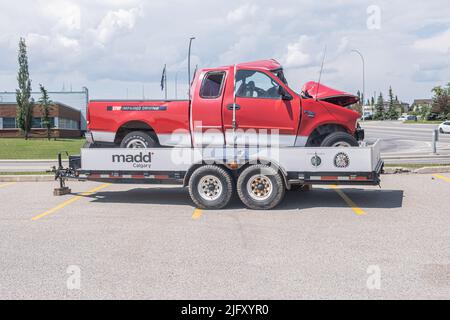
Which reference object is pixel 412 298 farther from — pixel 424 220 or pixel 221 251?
pixel 424 220

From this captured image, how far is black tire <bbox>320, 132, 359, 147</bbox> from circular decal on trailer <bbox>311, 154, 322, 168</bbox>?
1.24ft

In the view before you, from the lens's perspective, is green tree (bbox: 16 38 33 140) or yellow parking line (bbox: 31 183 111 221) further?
green tree (bbox: 16 38 33 140)

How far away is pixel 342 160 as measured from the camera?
329 inches

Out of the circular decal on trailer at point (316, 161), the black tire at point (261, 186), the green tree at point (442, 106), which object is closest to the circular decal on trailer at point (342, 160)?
the circular decal on trailer at point (316, 161)

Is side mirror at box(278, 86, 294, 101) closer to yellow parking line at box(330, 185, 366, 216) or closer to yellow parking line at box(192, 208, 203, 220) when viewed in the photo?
yellow parking line at box(330, 185, 366, 216)

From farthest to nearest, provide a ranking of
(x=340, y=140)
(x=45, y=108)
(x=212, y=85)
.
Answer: (x=45, y=108), (x=212, y=85), (x=340, y=140)

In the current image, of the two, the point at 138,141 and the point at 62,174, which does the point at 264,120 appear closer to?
the point at 138,141

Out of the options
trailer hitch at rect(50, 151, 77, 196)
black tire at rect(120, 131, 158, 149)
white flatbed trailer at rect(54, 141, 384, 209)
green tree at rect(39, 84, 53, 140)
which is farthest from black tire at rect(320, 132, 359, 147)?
green tree at rect(39, 84, 53, 140)

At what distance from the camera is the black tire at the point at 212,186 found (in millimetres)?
8727

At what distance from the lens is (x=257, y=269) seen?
17.2 ft

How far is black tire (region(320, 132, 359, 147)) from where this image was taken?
28.2 feet

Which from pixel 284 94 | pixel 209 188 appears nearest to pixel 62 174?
pixel 209 188

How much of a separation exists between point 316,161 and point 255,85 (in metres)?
1.79
